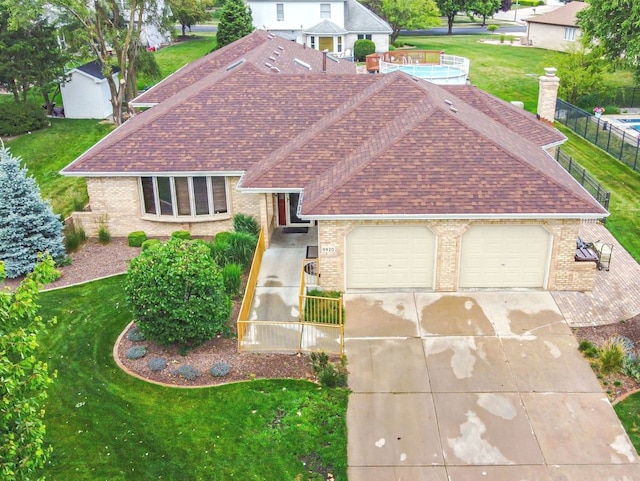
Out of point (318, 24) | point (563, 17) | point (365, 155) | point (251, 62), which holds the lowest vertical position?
point (365, 155)

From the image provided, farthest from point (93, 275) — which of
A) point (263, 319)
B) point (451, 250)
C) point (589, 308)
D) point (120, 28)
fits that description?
point (120, 28)

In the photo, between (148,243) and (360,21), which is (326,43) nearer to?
(360,21)

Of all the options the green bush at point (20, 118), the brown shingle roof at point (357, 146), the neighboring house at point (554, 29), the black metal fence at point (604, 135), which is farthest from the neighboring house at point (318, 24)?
the brown shingle roof at point (357, 146)

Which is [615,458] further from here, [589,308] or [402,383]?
[589,308]

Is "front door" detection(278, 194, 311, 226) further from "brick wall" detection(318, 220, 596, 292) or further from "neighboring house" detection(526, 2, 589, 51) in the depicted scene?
"neighboring house" detection(526, 2, 589, 51)

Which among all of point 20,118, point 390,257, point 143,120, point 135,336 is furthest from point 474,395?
point 20,118

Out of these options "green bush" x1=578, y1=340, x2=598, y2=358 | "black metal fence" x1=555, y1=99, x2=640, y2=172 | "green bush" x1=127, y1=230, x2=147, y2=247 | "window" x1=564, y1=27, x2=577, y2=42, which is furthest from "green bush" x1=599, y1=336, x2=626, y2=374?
"window" x1=564, y1=27, x2=577, y2=42
